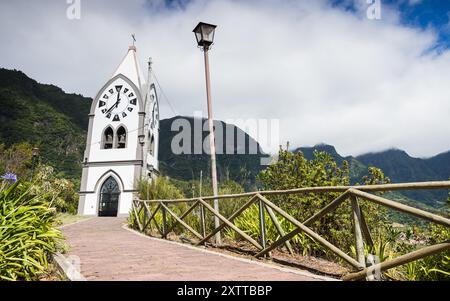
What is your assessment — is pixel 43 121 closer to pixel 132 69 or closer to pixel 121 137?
pixel 132 69

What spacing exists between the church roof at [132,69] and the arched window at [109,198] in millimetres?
8375

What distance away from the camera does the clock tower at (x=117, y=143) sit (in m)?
24.7

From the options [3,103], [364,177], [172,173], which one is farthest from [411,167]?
[364,177]

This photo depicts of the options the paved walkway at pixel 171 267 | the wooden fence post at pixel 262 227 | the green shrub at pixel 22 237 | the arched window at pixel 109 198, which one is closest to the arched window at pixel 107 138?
the arched window at pixel 109 198

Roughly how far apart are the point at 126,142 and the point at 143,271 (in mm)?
23152

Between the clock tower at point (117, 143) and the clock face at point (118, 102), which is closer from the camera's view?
the clock tower at point (117, 143)

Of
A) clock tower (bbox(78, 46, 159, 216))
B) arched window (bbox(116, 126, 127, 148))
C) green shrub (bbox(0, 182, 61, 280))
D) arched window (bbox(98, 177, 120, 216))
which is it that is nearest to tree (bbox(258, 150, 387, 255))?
green shrub (bbox(0, 182, 61, 280))

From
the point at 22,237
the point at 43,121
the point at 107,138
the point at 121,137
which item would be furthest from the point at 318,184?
the point at 43,121

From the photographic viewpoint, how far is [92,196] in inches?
982

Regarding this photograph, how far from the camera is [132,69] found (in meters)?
28.1

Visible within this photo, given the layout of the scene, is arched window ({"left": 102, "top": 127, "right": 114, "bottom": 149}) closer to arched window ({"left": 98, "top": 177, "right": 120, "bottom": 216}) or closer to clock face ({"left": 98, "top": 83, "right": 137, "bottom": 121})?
clock face ({"left": 98, "top": 83, "right": 137, "bottom": 121})

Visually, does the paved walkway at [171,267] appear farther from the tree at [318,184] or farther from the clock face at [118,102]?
the clock face at [118,102]

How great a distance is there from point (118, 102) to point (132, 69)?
3.44m

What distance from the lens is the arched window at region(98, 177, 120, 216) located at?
2491 centimetres
